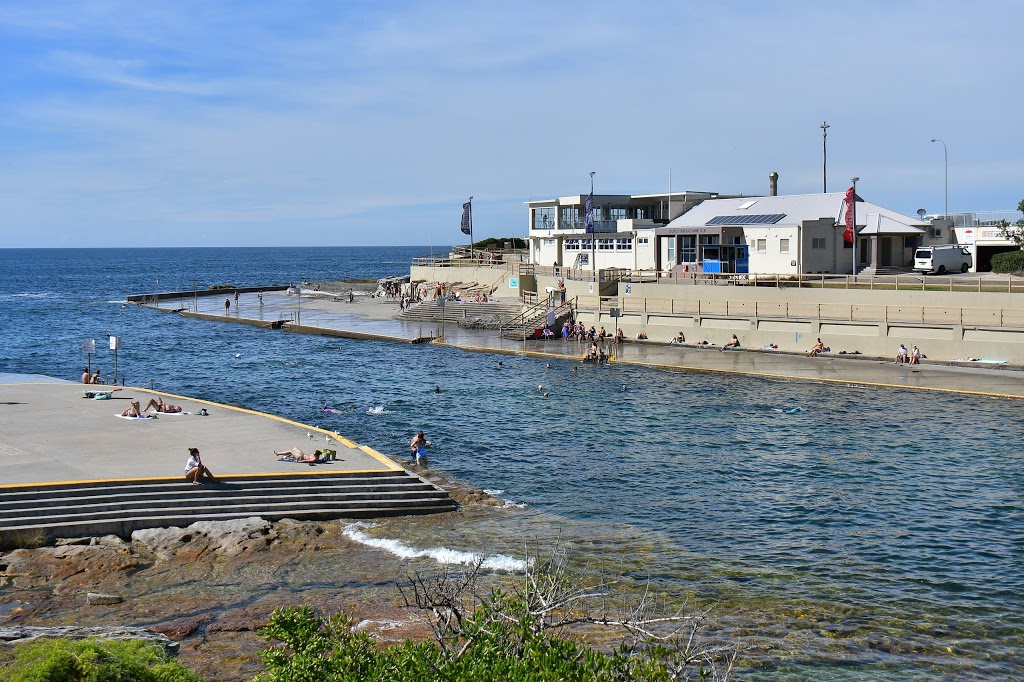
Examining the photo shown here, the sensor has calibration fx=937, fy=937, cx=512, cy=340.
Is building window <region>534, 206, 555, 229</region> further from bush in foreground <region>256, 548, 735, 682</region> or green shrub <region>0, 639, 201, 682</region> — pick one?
bush in foreground <region>256, 548, 735, 682</region>

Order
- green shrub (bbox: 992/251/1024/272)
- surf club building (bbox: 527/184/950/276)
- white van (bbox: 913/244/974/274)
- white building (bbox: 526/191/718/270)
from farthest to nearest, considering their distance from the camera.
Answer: white building (bbox: 526/191/718/270) < surf club building (bbox: 527/184/950/276) < green shrub (bbox: 992/251/1024/272) < white van (bbox: 913/244/974/274)

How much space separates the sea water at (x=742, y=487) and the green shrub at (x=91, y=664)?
8.21 metres

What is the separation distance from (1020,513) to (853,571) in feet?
22.2

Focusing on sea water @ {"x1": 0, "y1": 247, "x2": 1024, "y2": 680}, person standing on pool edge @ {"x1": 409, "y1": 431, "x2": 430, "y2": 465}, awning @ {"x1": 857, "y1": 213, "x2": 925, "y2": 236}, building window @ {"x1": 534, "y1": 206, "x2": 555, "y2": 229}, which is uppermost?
building window @ {"x1": 534, "y1": 206, "x2": 555, "y2": 229}

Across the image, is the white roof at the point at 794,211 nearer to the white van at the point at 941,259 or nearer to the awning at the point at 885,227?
the awning at the point at 885,227

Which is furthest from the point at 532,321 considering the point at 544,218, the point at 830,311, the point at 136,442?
the point at 136,442

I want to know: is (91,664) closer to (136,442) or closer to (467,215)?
(136,442)

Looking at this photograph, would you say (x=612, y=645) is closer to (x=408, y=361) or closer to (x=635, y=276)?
(x=408, y=361)

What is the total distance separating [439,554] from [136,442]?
435 inches

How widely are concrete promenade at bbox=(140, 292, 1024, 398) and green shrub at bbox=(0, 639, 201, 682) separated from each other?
3491 centimetres

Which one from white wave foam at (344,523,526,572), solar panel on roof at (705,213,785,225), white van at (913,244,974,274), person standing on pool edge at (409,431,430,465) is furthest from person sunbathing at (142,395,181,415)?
white van at (913,244,974,274)

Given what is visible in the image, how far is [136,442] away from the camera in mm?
26188

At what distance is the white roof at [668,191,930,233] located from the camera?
60.8 m

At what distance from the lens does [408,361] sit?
52.6m
